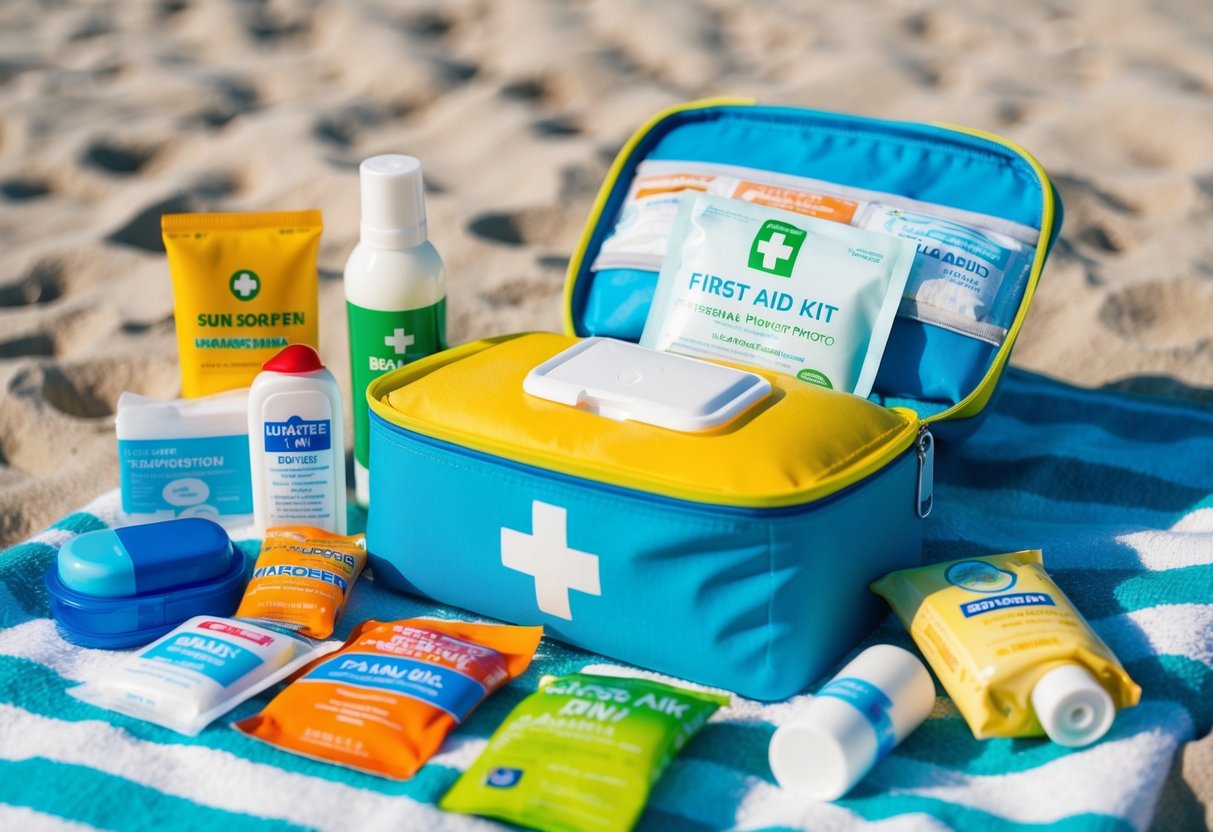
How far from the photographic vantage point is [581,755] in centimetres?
93

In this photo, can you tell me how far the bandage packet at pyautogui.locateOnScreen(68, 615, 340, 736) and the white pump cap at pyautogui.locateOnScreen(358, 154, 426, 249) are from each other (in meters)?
0.39

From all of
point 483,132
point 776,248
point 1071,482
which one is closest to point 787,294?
point 776,248

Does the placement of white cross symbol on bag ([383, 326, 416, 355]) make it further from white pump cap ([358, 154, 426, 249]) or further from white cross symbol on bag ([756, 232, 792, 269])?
white cross symbol on bag ([756, 232, 792, 269])

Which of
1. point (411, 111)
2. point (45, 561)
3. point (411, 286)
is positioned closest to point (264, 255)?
point (411, 286)

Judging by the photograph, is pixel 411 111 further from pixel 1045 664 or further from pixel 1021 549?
pixel 1045 664

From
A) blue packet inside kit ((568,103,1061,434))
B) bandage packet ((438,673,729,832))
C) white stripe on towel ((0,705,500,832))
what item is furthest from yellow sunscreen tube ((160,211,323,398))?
bandage packet ((438,673,729,832))

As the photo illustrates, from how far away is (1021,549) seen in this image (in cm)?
126

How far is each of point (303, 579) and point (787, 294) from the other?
0.52 m

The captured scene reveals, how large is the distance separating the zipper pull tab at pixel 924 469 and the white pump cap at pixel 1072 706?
0.21 metres

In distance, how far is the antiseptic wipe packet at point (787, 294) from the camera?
4.13 feet

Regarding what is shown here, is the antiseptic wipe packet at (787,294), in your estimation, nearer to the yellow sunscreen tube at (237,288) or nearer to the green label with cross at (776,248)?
the green label with cross at (776,248)

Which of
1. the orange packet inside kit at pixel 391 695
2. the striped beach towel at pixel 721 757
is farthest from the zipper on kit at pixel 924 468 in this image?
the orange packet inside kit at pixel 391 695

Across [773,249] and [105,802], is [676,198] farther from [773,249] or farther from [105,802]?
[105,802]

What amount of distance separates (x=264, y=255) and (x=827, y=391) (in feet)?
1.89
